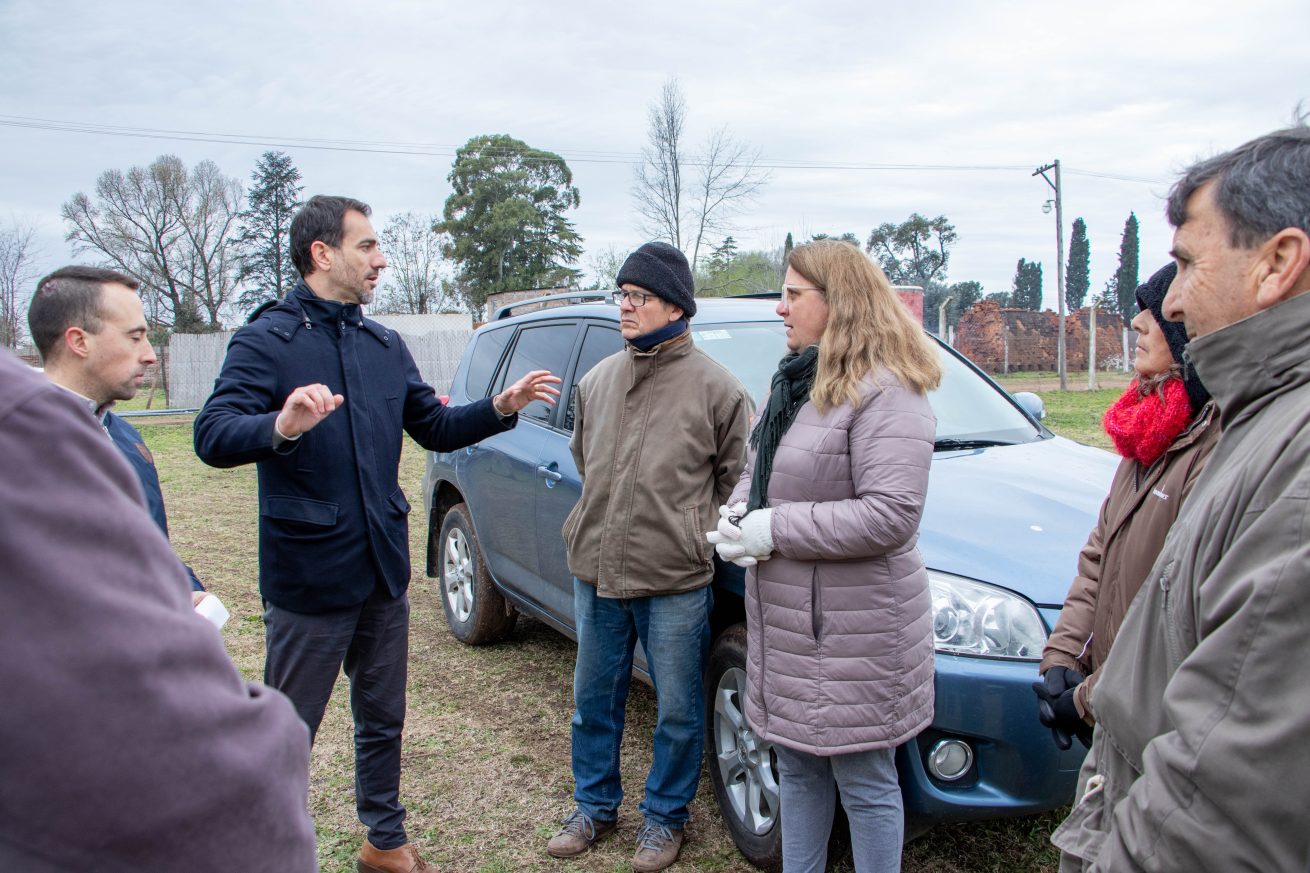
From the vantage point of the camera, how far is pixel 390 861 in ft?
10.3

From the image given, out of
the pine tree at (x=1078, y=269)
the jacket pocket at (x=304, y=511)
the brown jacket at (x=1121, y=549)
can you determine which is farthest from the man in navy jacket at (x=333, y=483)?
the pine tree at (x=1078, y=269)

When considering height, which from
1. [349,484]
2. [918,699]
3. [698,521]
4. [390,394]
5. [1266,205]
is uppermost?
[1266,205]

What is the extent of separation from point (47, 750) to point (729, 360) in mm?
3251

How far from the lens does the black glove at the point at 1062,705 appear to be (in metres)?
2.13

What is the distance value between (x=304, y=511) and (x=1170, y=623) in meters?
2.34

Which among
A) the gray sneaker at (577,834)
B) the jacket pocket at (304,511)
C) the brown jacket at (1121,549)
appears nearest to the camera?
the brown jacket at (1121,549)

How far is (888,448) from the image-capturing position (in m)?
2.45

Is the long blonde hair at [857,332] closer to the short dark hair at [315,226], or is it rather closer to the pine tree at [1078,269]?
the short dark hair at [315,226]

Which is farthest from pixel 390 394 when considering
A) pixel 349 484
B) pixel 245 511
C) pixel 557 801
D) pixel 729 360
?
pixel 245 511

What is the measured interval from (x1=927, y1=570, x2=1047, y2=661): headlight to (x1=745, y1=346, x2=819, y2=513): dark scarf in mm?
555

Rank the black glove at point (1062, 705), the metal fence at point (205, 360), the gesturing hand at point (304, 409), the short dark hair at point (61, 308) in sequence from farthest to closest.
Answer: the metal fence at point (205, 360)
the short dark hair at point (61, 308)
the gesturing hand at point (304, 409)
the black glove at point (1062, 705)

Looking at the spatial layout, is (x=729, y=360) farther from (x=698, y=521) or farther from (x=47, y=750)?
(x=47, y=750)

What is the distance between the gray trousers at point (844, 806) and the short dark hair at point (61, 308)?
2414 millimetres

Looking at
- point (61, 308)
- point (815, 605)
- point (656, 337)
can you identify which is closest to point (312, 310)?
point (61, 308)
